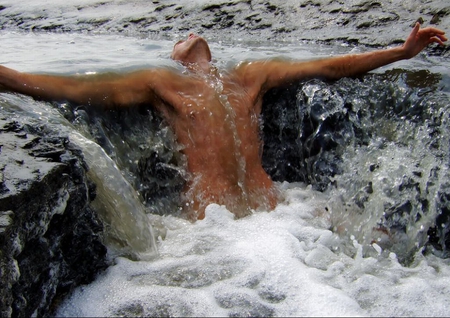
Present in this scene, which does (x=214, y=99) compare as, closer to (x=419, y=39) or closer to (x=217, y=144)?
(x=217, y=144)

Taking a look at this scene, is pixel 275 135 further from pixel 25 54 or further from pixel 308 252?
pixel 25 54

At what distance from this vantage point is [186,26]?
21.1ft

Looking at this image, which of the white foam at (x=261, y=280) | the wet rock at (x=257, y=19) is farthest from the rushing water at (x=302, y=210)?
the wet rock at (x=257, y=19)

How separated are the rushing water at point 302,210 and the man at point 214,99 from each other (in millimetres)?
85

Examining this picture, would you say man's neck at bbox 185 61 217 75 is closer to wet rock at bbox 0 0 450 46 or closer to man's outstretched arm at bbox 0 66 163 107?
man's outstretched arm at bbox 0 66 163 107

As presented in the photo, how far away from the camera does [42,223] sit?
5.54 feet

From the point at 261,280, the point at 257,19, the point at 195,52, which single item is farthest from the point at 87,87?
the point at 257,19

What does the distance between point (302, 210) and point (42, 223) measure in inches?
56.1

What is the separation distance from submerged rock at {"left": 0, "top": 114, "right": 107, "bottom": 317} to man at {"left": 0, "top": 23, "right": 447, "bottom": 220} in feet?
2.34

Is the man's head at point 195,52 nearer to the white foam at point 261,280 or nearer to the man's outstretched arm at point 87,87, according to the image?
the man's outstretched arm at point 87,87

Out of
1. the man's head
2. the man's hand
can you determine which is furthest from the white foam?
the man's hand

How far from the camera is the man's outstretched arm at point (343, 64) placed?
3209 mm

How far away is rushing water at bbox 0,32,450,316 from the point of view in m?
1.83

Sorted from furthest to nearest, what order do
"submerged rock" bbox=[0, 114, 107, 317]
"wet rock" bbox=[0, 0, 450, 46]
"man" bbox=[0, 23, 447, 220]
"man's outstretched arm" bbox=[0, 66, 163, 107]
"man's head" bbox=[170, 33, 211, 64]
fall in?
1. "wet rock" bbox=[0, 0, 450, 46]
2. "man's head" bbox=[170, 33, 211, 64]
3. "man" bbox=[0, 23, 447, 220]
4. "man's outstretched arm" bbox=[0, 66, 163, 107]
5. "submerged rock" bbox=[0, 114, 107, 317]
